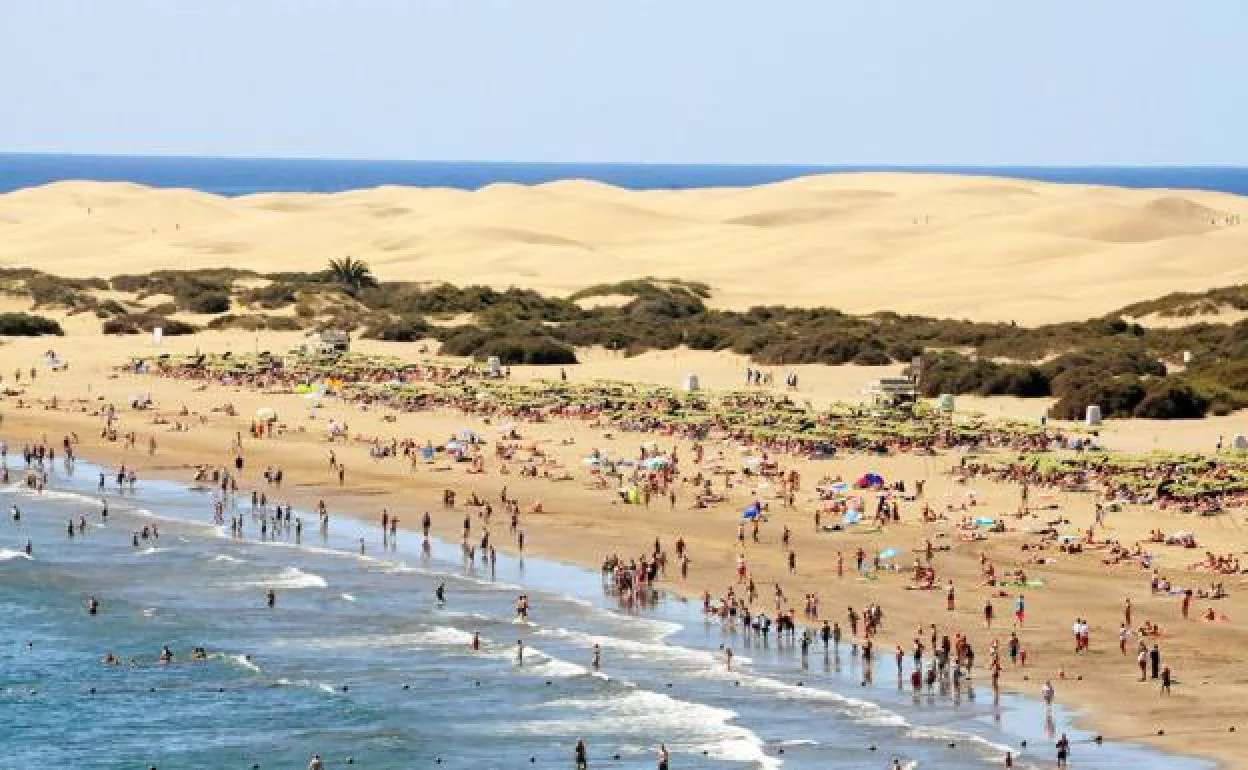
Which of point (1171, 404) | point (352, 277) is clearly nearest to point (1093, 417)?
point (1171, 404)

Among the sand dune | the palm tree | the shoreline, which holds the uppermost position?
the sand dune

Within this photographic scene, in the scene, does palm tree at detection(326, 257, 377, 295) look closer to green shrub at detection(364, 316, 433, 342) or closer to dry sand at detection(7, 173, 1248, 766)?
dry sand at detection(7, 173, 1248, 766)

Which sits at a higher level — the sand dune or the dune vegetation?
the sand dune

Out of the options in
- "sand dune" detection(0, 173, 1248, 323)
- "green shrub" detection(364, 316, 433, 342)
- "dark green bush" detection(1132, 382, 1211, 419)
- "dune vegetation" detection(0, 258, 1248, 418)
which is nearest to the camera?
"dark green bush" detection(1132, 382, 1211, 419)

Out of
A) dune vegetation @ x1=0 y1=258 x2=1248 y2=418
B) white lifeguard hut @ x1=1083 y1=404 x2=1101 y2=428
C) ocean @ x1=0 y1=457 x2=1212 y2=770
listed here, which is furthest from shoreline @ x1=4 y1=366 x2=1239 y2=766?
dune vegetation @ x1=0 y1=258 x2=1248 y2=418

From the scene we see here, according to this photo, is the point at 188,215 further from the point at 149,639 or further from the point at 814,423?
the point at 149,639

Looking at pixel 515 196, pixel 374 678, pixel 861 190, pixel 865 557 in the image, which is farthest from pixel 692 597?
pixel 861 190

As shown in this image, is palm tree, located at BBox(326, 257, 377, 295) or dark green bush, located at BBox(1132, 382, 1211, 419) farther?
palm tree, located at BBox(326, 257, 377, 295)
